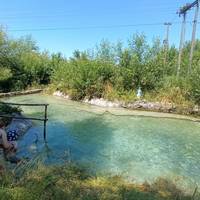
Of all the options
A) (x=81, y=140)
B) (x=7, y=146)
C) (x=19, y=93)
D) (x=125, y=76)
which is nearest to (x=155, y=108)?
(x=125, y=76)

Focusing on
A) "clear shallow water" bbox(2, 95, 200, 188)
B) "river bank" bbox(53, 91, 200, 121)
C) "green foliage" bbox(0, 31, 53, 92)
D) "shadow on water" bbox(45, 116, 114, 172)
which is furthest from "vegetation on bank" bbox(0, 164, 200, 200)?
"green foliage" bbox(0, 31, 53, 92)

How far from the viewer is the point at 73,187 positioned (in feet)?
21.2

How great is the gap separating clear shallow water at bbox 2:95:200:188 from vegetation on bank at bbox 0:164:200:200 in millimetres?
977

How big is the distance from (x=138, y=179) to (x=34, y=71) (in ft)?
89.6

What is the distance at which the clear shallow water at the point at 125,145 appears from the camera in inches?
375

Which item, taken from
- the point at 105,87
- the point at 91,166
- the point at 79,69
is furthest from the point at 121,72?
the point at 91,166

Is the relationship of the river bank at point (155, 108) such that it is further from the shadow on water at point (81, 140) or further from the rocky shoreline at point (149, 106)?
the shadow on water at point (81, 140)

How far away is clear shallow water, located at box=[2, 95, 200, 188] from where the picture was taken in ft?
31.2

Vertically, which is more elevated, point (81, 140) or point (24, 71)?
point (24, 71)

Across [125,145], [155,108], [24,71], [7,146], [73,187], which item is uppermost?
[24,71]

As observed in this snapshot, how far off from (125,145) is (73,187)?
6116 millimetres

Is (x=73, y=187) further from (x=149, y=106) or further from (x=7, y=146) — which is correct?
(x=149, y=106)

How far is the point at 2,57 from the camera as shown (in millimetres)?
22344

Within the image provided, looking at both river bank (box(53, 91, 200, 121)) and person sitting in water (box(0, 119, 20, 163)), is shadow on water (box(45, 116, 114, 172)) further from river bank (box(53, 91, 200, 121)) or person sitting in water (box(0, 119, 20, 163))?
river bank (box(53, 91, 200, 121))
